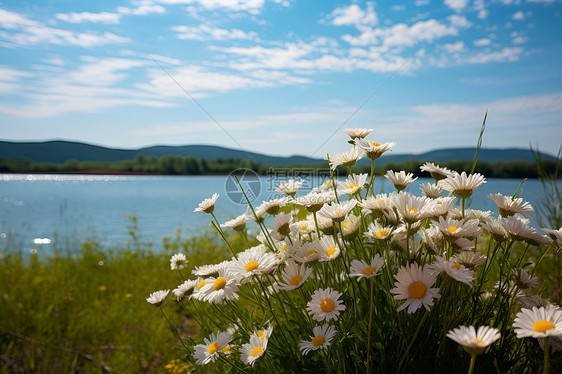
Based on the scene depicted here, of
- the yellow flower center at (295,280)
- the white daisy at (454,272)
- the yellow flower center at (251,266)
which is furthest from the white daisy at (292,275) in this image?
the white daisy at (454,272)

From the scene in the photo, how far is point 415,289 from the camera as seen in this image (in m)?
1.06

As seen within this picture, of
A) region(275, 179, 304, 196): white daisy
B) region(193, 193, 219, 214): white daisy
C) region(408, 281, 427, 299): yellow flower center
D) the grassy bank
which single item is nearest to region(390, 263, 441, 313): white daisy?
region(408, 281, 427, 299): yellow flower center

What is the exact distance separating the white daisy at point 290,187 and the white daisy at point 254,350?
0.72 metres

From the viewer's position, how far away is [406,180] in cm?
153

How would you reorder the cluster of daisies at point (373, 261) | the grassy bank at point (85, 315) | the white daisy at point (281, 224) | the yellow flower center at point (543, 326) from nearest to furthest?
the yellow flower center at point (543, 326), the cluster of daisies at point (373, 261), the white daisy at point (281, 224), the grassy bank at point (85, 315)

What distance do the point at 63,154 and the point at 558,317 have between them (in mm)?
35390

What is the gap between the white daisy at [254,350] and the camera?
1.17 meters

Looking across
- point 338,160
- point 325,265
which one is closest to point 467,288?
point 325,265

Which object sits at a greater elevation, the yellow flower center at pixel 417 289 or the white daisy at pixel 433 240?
the white daisy at pixel 433 240

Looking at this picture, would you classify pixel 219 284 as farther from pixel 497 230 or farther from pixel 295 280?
pixel 497 230

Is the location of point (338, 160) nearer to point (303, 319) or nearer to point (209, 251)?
Answer: point (303, 319)

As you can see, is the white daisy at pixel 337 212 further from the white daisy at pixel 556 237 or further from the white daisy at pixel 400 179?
the white daisy at pixel 556 237

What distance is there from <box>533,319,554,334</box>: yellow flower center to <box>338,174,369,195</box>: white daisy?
75 centimetres

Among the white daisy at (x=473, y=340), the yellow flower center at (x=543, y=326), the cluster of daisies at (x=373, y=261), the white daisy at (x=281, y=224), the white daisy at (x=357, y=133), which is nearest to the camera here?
the white daisy at (x=473, y=340)
